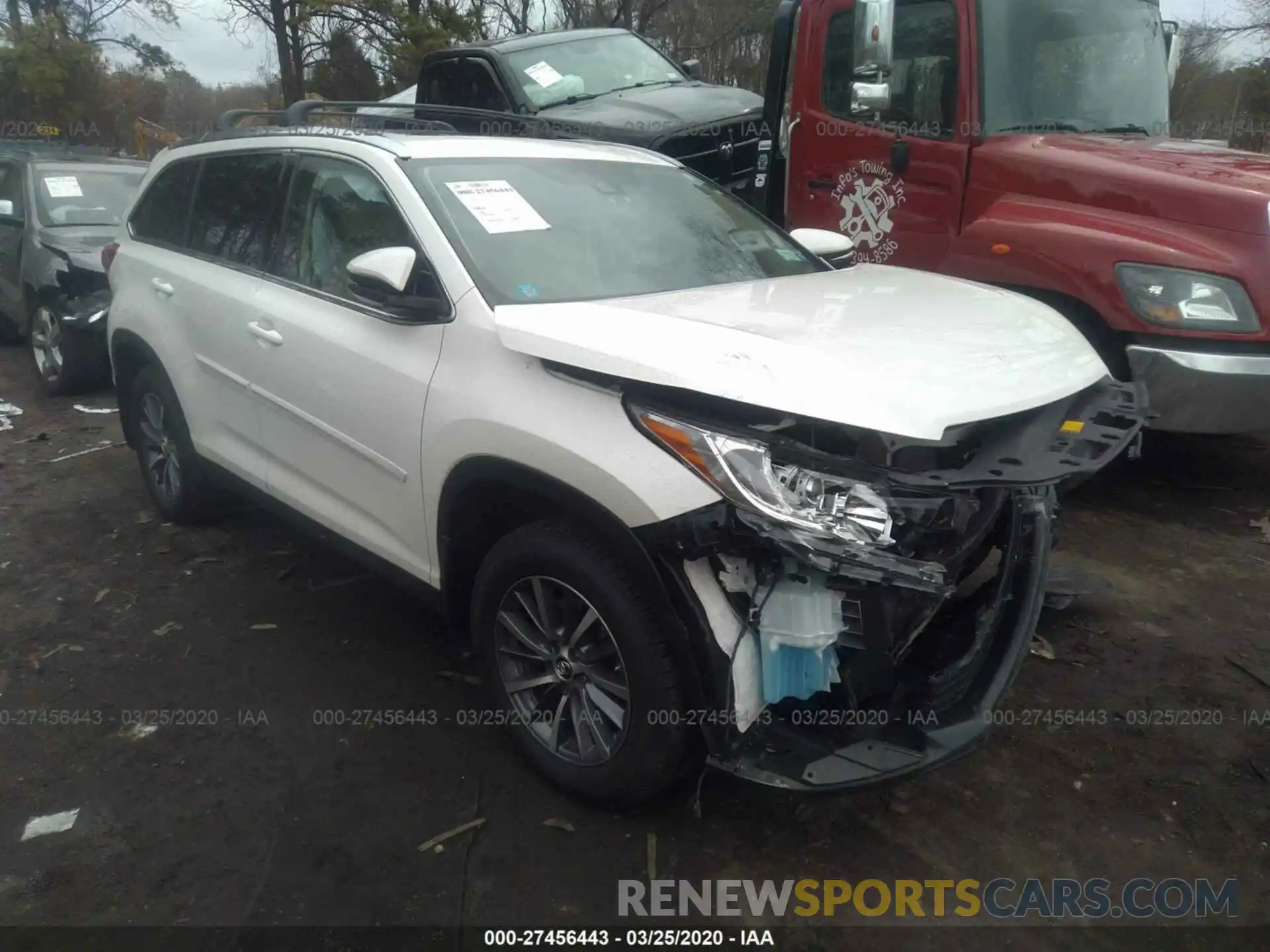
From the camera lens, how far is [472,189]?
3.22 meters

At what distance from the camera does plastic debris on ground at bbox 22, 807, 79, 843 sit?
280cm

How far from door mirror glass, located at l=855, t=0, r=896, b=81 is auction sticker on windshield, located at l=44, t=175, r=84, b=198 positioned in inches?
265

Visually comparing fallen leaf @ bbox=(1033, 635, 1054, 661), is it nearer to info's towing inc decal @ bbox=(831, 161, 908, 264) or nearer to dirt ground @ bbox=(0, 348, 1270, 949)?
dirt ground @ bbox=(0, 348, 1270, 949)

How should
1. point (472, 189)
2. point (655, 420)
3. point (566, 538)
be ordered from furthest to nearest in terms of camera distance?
point (472, 189) < point (566, 538) < point (655, 420)

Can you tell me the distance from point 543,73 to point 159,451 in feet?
13.9

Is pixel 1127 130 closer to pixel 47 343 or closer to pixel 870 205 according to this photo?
pixel 870 205

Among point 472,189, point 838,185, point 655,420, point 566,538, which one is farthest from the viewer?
point 838,185

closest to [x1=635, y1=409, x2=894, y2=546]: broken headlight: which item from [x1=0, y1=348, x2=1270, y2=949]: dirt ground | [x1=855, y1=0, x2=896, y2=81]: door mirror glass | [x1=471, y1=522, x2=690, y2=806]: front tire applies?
[x1=471, y1=522, x2=690, y2=806]: front tire

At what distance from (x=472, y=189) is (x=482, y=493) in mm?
1049

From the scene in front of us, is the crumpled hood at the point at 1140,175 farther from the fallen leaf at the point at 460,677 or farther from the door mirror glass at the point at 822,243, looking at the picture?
the fallen leaf at the point at 460,677

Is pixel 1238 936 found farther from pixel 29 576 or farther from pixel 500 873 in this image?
pixel 29 576

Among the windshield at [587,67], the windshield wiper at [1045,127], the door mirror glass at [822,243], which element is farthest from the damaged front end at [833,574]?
the windshield at [587,67]

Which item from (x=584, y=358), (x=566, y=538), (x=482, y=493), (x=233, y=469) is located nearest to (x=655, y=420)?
(x=584, y=358)

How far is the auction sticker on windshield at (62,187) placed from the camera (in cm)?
816
